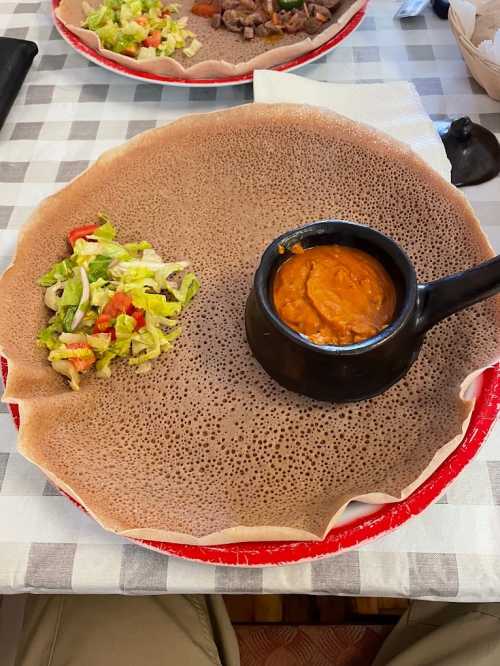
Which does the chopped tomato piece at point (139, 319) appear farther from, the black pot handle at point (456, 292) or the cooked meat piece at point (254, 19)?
the cooked meat piece at point (254, 19)

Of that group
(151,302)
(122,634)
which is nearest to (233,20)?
(151,302)

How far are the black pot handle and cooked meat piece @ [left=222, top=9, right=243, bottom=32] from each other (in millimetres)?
1034

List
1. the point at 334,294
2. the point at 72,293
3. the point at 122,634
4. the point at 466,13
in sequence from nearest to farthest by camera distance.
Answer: the point at 334,294, the point at 72,293, the point at 122,634, the point at 466,13

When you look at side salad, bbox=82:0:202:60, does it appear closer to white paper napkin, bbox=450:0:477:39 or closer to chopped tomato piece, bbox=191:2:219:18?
chopped tomato piece, bbox=191:2:219:18

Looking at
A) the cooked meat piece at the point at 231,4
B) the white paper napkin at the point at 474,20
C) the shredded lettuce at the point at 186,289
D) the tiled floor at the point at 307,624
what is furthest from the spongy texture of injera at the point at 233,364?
the tiled floor at the point at 307,624

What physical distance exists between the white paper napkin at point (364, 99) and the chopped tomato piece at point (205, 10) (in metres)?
0.36

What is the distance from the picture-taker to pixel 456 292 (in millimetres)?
809

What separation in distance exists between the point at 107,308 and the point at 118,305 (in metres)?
0.02

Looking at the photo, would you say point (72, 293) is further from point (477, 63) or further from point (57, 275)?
point (477, 63)

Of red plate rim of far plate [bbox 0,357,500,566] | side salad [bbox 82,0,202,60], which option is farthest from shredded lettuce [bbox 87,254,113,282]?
side salad [bbox 82,0,202,60]

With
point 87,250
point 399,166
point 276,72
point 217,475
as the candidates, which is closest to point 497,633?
point 217,475

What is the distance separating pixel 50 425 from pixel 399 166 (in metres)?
0.78

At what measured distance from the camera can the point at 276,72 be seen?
4.54 feet

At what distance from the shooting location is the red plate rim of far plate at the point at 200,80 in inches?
55.3
